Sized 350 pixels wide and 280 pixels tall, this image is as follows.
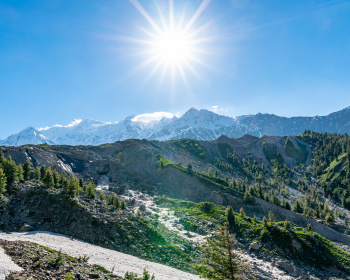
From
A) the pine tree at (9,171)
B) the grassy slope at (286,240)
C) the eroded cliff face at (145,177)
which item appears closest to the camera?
the grassy slope at (286,240)

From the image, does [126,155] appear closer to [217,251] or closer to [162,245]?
[162,245]

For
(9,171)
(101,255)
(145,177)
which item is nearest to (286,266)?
(101,255)

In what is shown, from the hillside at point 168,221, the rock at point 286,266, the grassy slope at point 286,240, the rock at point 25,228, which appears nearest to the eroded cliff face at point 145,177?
the hillside at point 168,221

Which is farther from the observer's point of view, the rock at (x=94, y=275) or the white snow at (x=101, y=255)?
the white snow at (x=101, y=255)

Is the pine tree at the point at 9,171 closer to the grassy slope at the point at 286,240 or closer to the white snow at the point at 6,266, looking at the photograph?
the white snow at the point at 6,266

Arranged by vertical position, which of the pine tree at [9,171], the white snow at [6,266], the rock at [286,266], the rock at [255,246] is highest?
the pine tree at [9,171]

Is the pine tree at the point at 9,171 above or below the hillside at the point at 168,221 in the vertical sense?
above

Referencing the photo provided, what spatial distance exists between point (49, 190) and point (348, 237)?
340ft

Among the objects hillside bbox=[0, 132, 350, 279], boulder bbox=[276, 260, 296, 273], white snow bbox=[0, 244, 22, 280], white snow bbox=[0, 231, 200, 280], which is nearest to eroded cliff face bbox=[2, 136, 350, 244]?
hillside bbox=[0, 132, 350, 279]

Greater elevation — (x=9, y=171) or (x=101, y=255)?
(x=9, y=171)

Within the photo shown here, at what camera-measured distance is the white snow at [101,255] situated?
31031 millimetres

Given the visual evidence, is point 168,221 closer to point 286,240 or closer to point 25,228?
point 286,240

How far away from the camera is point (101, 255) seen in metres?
34.2

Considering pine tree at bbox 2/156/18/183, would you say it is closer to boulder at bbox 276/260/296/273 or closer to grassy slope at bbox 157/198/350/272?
grassy slope at bbox 157/198/350/272
